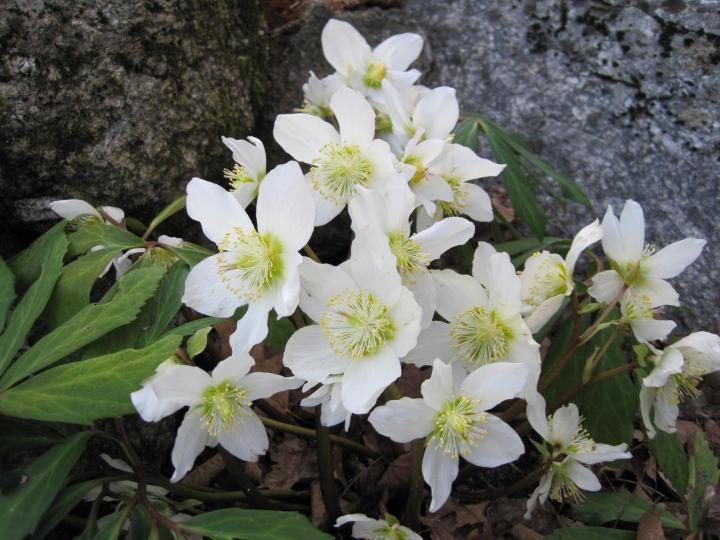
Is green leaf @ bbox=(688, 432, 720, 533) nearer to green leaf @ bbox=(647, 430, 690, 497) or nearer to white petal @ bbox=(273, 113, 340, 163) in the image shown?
green leaf @ bbox=(647, 430, 690, 497)

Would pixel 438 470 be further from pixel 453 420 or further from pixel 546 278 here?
pixel 546 278

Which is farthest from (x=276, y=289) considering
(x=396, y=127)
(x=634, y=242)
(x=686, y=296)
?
(x=686, y=296)

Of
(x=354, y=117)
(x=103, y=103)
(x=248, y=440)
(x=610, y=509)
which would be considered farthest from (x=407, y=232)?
(x=103, y=103)

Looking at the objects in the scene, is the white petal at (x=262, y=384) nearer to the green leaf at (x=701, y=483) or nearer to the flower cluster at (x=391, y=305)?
the flower cluster at (x=391, y=305)

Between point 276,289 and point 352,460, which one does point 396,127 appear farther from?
point 352,460

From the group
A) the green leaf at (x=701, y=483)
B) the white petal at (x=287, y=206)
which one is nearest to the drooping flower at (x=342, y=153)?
the white petal at (x=287, y=206)

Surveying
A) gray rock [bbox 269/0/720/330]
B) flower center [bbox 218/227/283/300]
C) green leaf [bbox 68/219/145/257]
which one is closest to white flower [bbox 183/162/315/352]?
flower center [bbox 218/227/283/300]
